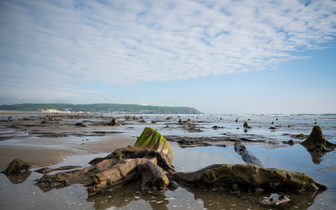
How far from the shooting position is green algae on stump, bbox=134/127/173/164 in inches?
315

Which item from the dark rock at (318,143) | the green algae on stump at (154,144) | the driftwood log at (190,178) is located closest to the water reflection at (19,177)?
the driftwood log at (190,178)

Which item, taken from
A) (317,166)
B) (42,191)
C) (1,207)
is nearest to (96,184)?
(42,191)

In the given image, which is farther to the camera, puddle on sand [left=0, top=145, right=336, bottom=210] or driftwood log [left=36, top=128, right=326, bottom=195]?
driftwood log [left=36, top=128, right=326, bottom=195]

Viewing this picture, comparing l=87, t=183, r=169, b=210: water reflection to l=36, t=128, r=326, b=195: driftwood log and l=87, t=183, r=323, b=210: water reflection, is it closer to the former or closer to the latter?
l=87, t=183, r=323, b=210: water reflection

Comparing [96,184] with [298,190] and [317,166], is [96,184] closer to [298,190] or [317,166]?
[298,190]

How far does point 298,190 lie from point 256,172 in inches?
44.5

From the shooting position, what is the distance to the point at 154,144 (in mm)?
8148

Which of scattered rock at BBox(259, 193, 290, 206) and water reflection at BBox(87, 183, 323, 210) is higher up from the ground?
scattered rock at BBox(259, 193, 290, 206)

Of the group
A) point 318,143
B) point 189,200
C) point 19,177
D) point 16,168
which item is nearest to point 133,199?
point 189,200

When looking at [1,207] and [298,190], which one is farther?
[298,190]

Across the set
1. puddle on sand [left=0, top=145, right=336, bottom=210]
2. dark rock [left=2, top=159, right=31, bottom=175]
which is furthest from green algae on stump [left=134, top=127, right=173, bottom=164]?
dark rock [left=2, top=159, right=31, bottom=175]

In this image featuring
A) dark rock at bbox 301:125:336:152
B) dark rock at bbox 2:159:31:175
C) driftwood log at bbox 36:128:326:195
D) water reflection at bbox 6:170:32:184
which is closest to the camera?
driftwood log at bbox 36:128:326:195

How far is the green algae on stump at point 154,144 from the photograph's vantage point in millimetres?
8008

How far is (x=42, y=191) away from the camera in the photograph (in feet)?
16.1
